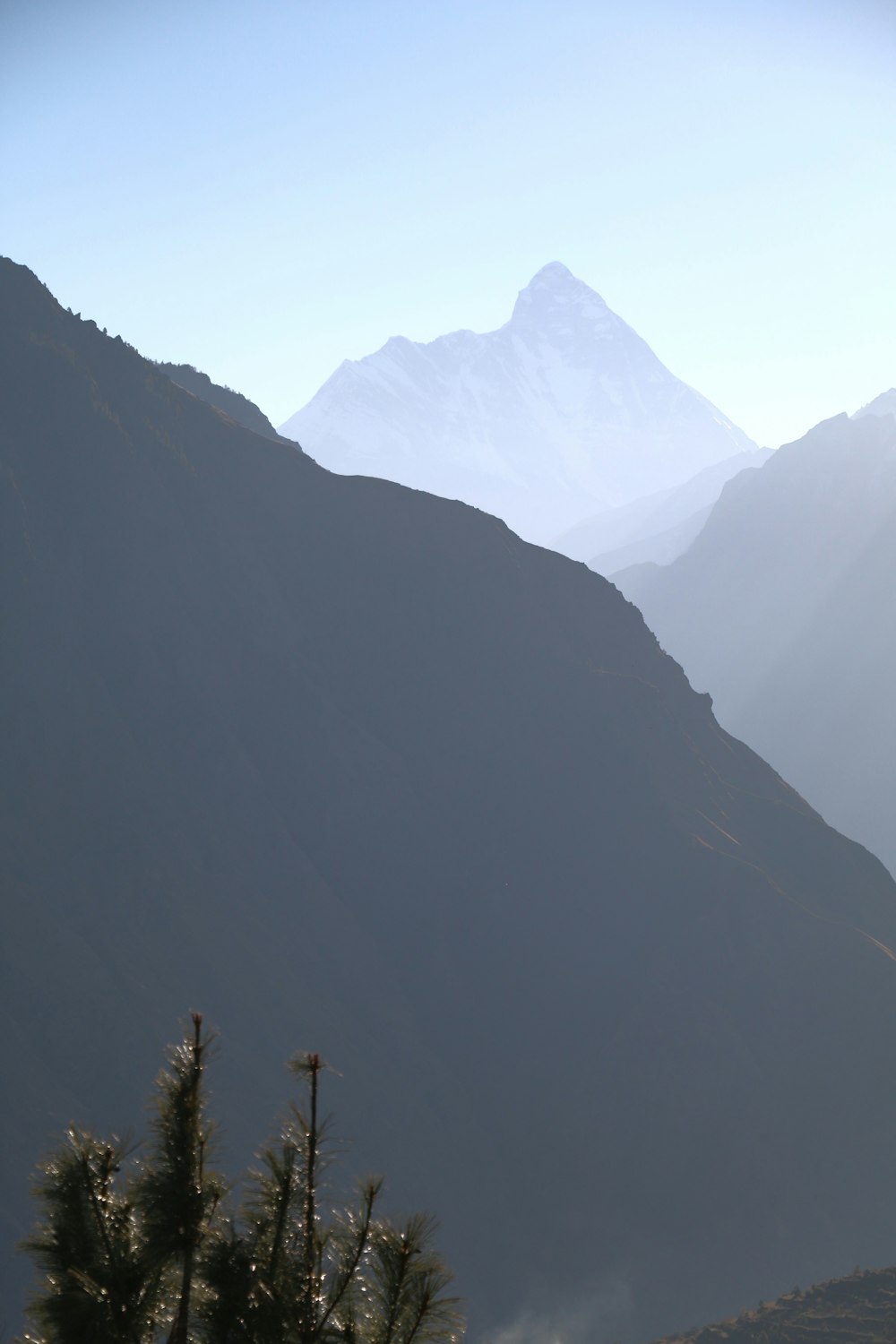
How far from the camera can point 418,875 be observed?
239 feet

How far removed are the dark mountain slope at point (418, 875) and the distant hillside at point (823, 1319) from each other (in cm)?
776

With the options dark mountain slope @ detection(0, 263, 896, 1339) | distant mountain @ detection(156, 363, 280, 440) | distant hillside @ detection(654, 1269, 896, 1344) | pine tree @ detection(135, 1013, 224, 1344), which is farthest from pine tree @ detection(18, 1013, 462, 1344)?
distant mountain @ detection(156, 363, 280, 440)

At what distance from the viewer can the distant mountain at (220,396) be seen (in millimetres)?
97438

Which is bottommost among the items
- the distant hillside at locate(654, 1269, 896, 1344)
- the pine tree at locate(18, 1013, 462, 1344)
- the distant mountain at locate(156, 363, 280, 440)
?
the distant hillside at locate(654, 1269, 896, 1344)

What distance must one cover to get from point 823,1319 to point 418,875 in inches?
1277

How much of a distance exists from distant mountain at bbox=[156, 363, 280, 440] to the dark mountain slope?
17459 millimetres

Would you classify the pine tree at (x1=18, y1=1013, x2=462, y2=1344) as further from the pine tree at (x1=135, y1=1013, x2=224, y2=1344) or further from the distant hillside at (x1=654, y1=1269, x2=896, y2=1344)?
the distant hillside at (x1=654, y1=1269, x2=896, y2=1344)

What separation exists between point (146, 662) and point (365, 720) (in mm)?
14657

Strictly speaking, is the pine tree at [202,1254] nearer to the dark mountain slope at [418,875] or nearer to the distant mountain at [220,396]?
the dark mountain slope at [418,875]

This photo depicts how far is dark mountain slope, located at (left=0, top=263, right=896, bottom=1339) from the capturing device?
5906 centimetres

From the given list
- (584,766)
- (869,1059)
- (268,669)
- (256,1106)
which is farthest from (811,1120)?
(268,669)

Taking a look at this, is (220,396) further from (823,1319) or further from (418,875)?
(823,1319)

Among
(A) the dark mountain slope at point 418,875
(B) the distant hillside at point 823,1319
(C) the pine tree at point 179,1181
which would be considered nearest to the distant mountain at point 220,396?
(A) the dark mountain slope at point 418,875

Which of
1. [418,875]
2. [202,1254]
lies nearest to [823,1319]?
[418,875]
